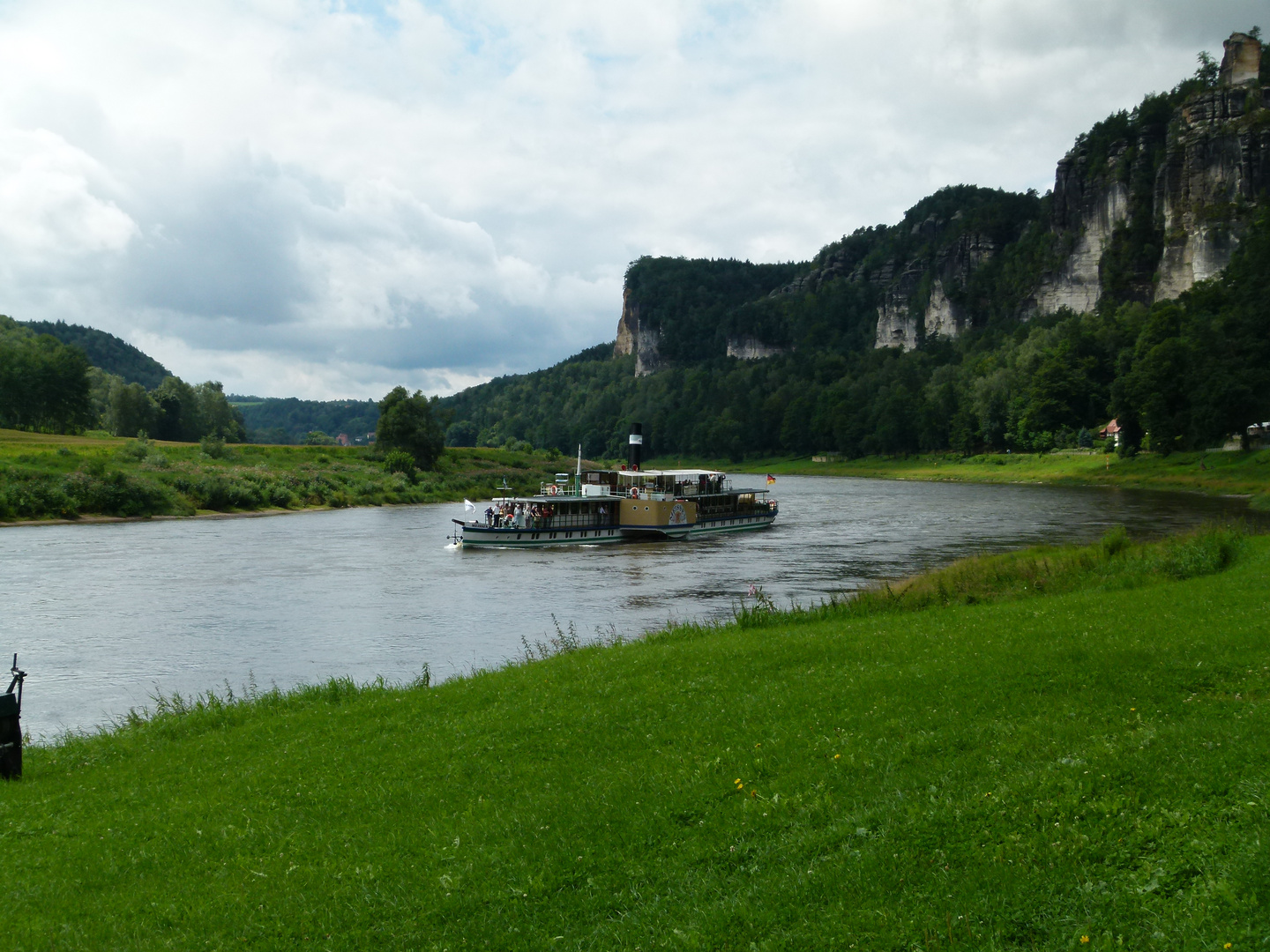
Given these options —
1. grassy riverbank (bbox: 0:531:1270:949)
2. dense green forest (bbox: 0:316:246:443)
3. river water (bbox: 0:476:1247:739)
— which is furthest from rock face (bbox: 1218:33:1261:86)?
grassy riverbank (bbox: 0:531:1270:949)

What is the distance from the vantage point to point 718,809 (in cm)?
938

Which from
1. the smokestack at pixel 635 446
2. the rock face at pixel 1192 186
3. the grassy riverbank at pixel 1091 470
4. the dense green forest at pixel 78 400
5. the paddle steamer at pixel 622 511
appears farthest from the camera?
the rock face at pixel 1192 186

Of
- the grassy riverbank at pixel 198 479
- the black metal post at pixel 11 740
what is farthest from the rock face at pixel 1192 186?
the black metal post at pixel 11 740

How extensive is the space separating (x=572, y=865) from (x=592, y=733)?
385 cm

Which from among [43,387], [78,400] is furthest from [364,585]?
[78,400]

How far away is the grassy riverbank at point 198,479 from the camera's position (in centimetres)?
6341

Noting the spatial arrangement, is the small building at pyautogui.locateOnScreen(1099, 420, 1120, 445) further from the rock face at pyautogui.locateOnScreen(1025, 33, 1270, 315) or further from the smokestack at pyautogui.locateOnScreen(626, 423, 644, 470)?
the smokestack at pyautogui.locateOnScreen(626, 423, 644, 470)

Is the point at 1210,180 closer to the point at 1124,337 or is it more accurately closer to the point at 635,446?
the point at 1124,337

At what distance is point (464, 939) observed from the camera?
7496mm

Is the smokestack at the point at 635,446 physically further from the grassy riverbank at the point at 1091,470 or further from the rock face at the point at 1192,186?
the rock face at the point at 1192,186

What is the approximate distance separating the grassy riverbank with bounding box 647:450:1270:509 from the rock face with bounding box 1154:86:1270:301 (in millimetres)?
51205

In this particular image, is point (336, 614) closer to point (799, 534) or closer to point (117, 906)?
point (117, 906)

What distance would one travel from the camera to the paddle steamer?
60406mm

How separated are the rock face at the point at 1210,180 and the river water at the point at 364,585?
91.8 m
